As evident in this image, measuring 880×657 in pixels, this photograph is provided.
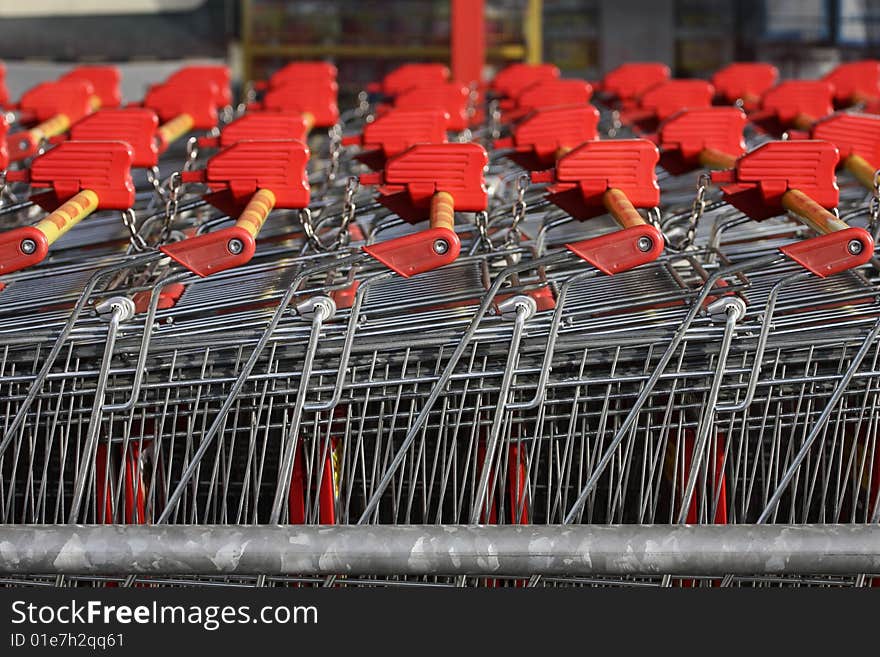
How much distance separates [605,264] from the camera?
233cm

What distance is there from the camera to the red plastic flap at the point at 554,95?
4770 millimetres

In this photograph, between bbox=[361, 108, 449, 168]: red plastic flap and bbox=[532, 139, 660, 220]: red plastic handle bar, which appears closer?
bbox=[532, 139, 660, 220]: red plastic handle bar

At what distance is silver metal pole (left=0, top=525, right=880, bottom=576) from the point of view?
2.08m

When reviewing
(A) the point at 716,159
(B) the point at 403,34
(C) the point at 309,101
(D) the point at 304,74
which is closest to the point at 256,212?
(A) the point at 716,159

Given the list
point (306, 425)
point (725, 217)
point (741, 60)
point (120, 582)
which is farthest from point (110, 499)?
point (741, 60)

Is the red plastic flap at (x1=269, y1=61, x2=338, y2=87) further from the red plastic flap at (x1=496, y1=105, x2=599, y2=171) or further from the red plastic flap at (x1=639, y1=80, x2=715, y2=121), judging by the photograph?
the red plastic flap at (x1=496, y1=105, x2=599, y2=171)

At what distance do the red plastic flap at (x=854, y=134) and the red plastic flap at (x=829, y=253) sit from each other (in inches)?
38.3

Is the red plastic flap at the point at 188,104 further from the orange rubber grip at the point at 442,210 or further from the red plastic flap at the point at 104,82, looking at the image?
the orange rubber grip at the point at 442,210

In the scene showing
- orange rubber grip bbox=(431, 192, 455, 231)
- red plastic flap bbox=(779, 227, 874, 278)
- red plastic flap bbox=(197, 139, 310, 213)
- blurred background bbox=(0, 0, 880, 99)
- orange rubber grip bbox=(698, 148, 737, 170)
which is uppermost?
red plastic flap bbox=(197, 139, 310, 213)

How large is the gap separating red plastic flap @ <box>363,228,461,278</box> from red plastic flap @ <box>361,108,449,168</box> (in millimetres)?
1198

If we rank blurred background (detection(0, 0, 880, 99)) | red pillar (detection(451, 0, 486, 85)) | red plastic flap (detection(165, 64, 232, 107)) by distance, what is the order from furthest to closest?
blurred background (detection(0, 0, 880, 99))
red pillar (detection(451, 0, 486, 85))
red plastic flap (detection(165, 64, 232, 107))

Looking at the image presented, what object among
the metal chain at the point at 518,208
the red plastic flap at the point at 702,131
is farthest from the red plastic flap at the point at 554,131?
the metal chain at the point at 518,208

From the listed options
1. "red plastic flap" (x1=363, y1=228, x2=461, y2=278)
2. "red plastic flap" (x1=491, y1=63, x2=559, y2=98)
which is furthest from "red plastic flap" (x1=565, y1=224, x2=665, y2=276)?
"red plastic flap" (x1=491, y1=63, x2=559, y2=98)

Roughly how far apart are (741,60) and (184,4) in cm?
373
